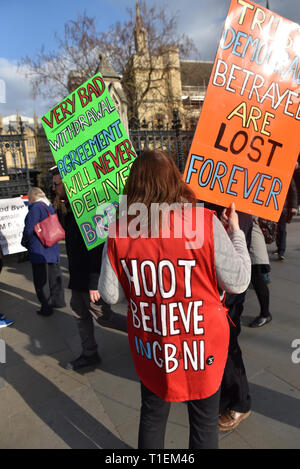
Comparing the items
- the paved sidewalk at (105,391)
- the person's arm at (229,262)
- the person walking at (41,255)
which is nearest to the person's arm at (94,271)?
the paved sidewalk at (105,391)

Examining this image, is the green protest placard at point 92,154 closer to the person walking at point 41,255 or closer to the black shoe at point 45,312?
the person walking at point 41,255

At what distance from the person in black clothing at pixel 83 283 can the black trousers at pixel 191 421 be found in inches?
46.5

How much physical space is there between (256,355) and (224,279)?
1840 mm

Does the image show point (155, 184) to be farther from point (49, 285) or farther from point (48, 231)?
point (49, 285)

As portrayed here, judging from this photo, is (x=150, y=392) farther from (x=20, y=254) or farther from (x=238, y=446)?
(x=20, y=254)

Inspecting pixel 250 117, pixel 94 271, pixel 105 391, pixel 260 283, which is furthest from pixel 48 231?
pixel 250 117

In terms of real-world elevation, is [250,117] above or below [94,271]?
above

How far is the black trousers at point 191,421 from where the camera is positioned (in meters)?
1.56

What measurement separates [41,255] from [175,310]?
10.8 ft

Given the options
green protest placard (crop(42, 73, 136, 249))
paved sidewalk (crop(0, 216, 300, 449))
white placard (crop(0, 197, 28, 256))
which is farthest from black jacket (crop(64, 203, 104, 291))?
white placard (crop(0, 197, 28, 256))

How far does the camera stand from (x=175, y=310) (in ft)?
4.81

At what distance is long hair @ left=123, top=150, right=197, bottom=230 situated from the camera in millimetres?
1423

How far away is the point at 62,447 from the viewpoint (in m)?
2.11

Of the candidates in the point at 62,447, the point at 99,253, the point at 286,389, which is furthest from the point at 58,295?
the point at 286,389
